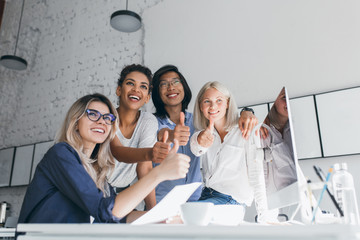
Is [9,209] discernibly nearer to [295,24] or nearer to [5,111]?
[5,111]

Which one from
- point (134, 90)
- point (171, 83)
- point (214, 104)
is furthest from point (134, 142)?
point (214, 104)

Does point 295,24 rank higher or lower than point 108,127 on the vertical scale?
higher

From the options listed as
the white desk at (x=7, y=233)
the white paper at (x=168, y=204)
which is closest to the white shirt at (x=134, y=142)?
the white desk at (x=7, y=233)

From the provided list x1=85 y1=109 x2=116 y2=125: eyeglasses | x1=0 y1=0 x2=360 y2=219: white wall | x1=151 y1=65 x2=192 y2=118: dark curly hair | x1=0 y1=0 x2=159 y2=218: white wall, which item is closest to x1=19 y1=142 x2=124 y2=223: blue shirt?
x1=85 y1=109 x2=116 y2=125: eyeglasses

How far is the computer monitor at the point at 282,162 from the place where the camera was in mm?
920

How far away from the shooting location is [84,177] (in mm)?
1177

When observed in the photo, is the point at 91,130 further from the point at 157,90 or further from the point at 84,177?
the point at 157,90

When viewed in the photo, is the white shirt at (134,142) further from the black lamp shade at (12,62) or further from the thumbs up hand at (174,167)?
the black lamp shade at (12,62)

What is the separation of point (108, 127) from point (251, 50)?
5.64 ft

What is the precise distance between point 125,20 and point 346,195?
102 inches

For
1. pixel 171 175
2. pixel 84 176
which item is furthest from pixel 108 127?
pixel 171 175

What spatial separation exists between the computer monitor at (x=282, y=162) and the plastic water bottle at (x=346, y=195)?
0.09 meters

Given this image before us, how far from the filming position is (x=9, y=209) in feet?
13.1

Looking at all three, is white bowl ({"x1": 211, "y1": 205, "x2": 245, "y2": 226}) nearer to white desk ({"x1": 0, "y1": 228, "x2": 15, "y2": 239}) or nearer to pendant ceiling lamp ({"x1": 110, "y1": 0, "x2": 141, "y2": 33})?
white desk ({"x1": 0, "y1": 228, "x2": 15, "y2": 239})
